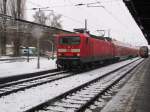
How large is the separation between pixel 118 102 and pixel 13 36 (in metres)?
44.8

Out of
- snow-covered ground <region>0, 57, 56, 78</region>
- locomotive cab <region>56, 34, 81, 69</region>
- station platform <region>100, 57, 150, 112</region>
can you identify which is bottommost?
station platform <region>100, 57, 150, 112</region>

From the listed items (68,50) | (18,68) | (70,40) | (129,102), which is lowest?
(129,102)

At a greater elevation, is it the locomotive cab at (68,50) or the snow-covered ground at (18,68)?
the locomotive cab at (68,50)

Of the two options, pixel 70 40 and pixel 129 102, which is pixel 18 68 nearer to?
pixel 70 40

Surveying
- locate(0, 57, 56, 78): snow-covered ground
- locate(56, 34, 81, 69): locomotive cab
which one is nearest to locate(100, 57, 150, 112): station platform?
locate(0, 57, 56, 78): snow-covered ground

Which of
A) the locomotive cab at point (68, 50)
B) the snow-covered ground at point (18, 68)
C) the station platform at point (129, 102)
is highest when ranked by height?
the locomotive cab at point (68, 50)

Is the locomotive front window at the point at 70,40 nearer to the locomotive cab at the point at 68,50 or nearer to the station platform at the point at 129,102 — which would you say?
the locomotive cab at the point at 68,50

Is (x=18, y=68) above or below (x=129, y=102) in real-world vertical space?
above

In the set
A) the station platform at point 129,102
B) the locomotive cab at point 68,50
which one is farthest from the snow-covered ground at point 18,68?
the station platform at point 129,102

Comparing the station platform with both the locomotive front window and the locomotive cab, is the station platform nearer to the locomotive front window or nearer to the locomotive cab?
the locomotive cab

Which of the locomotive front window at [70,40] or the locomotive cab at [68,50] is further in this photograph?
the locomotive front window at [70,40]

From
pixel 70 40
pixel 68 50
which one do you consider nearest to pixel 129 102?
pixel 68 50

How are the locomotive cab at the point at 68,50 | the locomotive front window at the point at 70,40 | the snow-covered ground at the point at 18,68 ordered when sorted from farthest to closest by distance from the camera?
the locomotive front window at the point at 70,40 → the locomotive cab at the point at 68,50 → the snow-covered ground at the point at 18,68

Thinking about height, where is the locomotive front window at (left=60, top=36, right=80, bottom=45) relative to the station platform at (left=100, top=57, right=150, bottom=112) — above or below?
above
